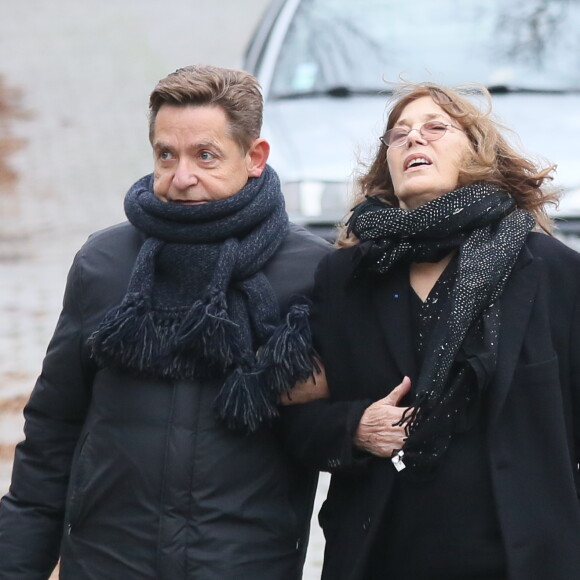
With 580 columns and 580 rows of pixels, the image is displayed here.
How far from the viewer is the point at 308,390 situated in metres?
3.10

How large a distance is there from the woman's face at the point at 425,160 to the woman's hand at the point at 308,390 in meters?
0.44

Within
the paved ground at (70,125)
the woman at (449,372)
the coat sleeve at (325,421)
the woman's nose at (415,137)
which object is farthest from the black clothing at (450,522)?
the paved ground at (70,125)

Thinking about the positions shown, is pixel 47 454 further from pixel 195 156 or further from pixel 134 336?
pixel 195 156

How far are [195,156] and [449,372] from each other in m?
0.75

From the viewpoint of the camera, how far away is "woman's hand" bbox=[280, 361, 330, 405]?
3.08 metres

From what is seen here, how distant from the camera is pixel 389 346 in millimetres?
3027

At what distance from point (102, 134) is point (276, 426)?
10.8 m

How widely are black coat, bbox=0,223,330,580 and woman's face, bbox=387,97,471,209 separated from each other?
0.29 meters

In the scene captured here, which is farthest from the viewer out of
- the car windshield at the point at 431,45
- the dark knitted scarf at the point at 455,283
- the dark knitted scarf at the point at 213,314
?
the car windshield at the point at 431,45

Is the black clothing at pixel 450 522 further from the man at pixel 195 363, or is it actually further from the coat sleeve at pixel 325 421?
the man at pixel 195 363

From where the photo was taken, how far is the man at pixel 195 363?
301cm

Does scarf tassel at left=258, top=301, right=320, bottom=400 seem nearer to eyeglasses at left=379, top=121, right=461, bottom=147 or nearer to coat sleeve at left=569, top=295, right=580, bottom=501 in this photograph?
eyeglasses at left=379, top=121, right=461, bottom=147

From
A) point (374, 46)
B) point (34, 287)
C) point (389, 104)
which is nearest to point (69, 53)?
point (34, 287)

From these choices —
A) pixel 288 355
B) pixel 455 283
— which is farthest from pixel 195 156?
pixel 455 283
